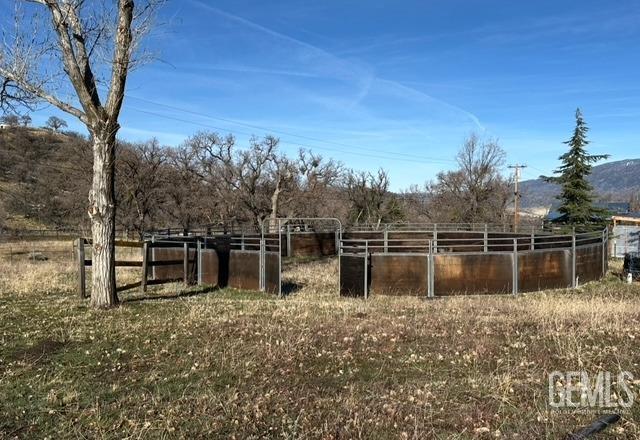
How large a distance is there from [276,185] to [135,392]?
169 ft

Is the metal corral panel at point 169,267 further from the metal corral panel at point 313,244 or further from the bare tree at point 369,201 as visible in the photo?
the bare tree at point 369,201

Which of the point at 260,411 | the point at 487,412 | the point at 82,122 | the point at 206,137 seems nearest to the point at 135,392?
the point at 260,411

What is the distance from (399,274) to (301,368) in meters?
10.2

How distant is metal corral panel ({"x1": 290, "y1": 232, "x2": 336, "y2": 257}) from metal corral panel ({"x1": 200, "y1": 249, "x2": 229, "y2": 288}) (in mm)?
11377

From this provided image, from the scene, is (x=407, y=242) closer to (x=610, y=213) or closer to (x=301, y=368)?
(x=301, y=368)

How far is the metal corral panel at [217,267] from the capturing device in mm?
17953

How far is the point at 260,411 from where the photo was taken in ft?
16.3

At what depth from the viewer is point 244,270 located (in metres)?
17.4

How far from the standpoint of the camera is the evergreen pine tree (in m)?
40.9

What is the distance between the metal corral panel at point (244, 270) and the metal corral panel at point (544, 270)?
8.21 meters

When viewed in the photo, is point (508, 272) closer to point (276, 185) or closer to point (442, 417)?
point (442, 417)

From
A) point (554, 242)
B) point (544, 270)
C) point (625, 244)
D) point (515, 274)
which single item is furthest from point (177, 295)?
point (625, 244)

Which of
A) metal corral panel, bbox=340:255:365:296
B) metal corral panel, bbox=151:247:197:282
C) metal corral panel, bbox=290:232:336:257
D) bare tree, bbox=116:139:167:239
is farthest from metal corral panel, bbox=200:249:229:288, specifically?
bare tree, bbox=116:139:167:239

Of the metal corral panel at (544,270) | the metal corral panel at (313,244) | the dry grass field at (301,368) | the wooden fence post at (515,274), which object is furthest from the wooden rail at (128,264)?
the metal corral panel at (313,244)
